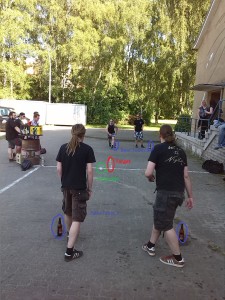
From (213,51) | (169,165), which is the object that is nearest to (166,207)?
(169,165)

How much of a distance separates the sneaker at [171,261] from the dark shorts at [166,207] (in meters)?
0.45

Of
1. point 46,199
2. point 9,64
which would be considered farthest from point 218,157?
point 9,64

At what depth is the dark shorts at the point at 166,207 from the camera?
412 centimetres

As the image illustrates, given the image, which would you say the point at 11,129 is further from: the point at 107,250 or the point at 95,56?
the point at 95,56

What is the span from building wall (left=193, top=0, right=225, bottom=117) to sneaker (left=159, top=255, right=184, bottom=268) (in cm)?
1269

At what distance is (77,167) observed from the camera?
4242 mm

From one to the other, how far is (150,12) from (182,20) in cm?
448

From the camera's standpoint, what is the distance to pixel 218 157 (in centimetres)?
1161

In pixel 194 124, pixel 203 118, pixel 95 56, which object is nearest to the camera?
pixel 203 118

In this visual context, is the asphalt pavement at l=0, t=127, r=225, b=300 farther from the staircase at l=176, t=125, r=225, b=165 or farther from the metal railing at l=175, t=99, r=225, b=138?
the metal railing at l=175, t=99, r=225, b=138

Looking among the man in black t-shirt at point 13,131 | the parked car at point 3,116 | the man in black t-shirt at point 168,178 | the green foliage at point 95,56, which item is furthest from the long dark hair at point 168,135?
the green foliage at point 95,56

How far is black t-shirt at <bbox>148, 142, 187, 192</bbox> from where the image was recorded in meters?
4.06

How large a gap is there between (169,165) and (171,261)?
1296 mm

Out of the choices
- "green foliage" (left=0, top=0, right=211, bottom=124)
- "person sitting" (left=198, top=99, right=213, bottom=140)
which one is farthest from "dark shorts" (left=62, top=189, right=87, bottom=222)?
"green foliage" (left=0, top=0, right=211, bottom=124)
